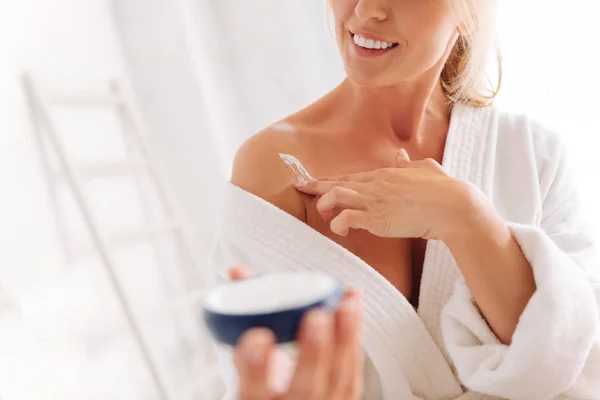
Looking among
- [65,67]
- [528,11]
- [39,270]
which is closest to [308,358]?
[528,11]

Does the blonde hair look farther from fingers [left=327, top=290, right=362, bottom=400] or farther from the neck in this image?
fingers [left=327, top=290, right=362, bottom=400]

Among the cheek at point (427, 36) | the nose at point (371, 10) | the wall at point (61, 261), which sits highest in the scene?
the nose at point (371, 10)

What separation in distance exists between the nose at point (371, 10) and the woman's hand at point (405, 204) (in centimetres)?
20

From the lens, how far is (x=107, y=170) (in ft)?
4.93

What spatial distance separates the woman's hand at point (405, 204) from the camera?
62 centimetres

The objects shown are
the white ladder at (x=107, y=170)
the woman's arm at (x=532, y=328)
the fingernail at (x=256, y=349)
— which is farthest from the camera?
the white ladder at (x=107, y=170)

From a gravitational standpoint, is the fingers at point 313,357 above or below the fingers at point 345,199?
above

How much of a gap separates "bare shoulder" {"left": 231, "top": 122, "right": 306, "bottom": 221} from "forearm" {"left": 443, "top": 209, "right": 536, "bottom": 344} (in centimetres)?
21

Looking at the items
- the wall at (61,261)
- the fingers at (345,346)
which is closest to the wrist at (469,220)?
the fingers at (345,346)

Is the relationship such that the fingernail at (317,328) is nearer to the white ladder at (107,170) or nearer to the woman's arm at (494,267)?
the woman's arm at (494,267)

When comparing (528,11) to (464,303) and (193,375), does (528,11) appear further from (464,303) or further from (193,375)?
(193,375)

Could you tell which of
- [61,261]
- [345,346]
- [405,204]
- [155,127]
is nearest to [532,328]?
[405,204]

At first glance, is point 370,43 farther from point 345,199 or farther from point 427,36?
point 345,199

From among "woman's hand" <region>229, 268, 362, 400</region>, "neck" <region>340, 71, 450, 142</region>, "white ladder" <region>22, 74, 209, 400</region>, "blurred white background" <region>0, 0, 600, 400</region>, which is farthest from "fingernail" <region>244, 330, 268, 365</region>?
"white ladder" <region>22, 74, 209, 400</region>
